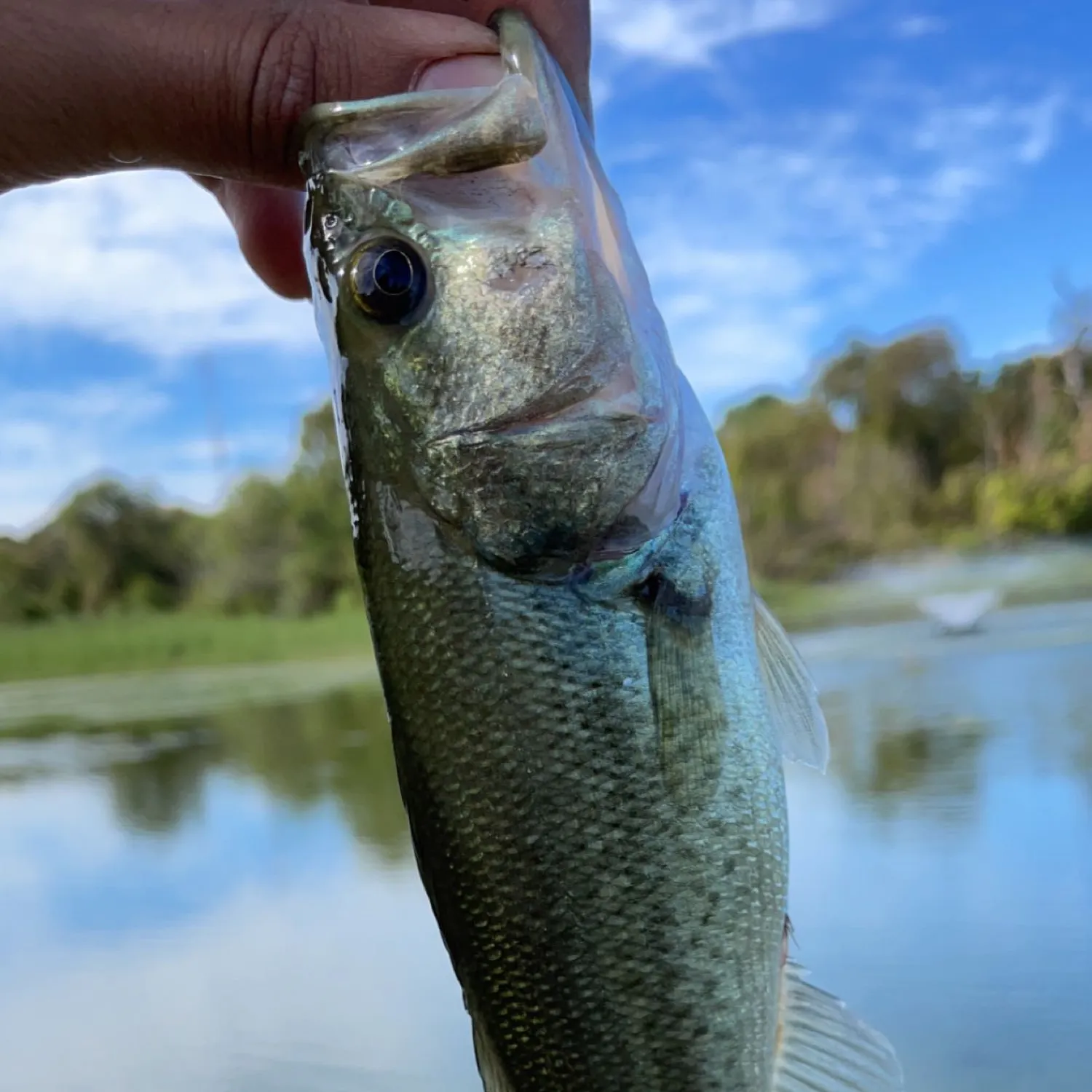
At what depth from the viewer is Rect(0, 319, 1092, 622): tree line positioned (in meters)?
3.04

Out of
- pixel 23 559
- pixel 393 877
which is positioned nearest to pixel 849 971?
pixel 393 877

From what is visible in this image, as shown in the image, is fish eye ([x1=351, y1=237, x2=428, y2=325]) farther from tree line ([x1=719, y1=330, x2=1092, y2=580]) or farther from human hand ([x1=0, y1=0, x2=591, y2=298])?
tree line ([x1=719, y1=330, x2=1092, y2=580])

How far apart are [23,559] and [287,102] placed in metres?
3.03

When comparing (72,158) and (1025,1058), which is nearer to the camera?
(72,158)

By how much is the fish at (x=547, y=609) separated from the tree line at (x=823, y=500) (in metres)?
2.43

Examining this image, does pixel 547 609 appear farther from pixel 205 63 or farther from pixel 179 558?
pixel 179 558

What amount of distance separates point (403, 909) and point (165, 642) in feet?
5.67

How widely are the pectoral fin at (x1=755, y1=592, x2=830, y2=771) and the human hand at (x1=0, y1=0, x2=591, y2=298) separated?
39 centimetres

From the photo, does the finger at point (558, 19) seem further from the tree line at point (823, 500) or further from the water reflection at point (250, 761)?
the tree line at point (823, 500)

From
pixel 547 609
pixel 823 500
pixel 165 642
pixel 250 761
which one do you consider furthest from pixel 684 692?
pixel 165 642

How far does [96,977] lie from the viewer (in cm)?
208

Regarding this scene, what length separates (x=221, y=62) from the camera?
0.62 m

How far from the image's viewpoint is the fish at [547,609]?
57 cm

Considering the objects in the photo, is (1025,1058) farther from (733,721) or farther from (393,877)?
(733,721)
